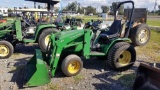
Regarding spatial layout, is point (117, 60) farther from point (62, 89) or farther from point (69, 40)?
point (62, 89)

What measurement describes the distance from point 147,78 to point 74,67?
213cm

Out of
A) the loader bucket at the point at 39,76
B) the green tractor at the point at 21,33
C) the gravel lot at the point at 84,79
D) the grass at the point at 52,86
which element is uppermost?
the green tractor at the point at 21,33

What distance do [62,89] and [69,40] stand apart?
53.6 inches

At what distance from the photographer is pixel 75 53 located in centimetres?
595

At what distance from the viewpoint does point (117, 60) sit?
6.05 meters

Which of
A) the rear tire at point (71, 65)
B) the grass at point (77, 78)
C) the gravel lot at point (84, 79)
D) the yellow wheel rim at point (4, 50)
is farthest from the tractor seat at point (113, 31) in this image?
the yellow wheel rim at point (4, 50)

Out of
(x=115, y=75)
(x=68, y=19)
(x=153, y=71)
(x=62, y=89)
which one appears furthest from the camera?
(x=68, y=19)

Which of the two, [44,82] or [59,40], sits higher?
[59,40]

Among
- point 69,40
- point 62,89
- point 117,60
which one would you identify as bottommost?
point 62,89

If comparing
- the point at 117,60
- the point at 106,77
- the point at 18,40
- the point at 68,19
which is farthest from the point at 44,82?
the point at 68,19

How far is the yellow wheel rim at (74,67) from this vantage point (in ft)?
18.2

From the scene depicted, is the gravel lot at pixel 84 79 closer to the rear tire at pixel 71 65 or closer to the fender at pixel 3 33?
the rear tire at pixel 71 65

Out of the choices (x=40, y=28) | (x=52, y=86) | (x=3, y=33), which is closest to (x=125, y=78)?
(x=52, y=86)

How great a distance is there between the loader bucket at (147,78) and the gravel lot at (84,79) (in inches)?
30.8
